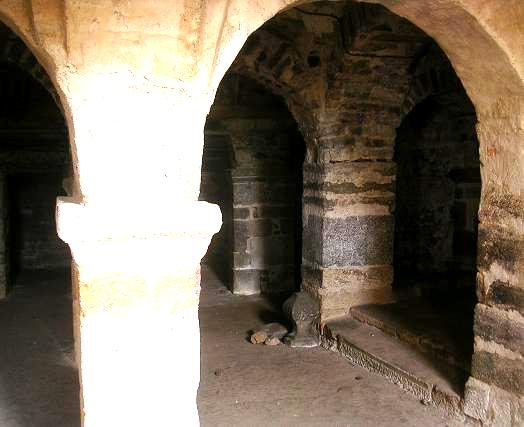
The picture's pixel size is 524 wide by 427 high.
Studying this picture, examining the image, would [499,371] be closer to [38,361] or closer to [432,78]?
[432,78]

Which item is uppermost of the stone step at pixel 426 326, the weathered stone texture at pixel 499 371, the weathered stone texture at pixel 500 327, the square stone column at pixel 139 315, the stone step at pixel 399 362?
the square stone column at pixel 139 315

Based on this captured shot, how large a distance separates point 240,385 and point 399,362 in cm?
113

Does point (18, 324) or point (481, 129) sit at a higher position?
point (481, 129)

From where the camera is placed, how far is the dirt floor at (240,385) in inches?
138

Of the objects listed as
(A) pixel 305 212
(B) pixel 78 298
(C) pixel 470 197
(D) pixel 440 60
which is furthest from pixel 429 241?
(B) pixel 78 298

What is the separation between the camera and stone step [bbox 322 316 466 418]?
3.48 meters

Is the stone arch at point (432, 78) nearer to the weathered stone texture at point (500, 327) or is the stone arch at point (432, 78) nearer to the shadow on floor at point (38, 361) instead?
the weathered stone texture at point (500, 327)

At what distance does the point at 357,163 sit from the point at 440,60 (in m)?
1.07

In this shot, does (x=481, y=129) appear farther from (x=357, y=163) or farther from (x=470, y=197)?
(x=470, y=197)

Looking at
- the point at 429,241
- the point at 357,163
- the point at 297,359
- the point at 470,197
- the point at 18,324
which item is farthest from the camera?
the point at 429,241

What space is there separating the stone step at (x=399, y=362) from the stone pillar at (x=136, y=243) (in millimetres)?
2000

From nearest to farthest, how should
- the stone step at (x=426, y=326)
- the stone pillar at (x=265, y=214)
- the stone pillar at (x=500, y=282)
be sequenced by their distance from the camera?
the stone pillar at (x=500, y=282), the stone step at (x=426, y=326), the stone pillar at (x=265, y=214)

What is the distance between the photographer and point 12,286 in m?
7.46

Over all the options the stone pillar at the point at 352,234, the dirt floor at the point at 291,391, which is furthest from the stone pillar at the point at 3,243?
the stone pillar at the point at 352,234
